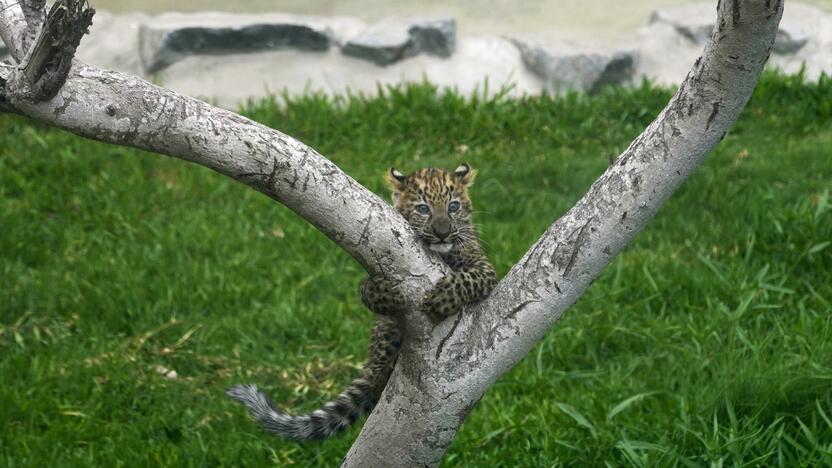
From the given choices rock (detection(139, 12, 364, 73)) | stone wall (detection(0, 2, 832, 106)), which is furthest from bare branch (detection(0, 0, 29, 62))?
rock (detection(139, 12, 364, 73))

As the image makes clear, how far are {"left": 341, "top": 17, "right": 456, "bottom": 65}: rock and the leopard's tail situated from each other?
6.29 meters

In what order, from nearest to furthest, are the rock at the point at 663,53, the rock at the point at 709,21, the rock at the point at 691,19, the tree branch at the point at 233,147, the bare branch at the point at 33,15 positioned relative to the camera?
the tree branch at the point at 233,147 → the bare branch at the point at 33,15 → the rock at the point at 663,53 → the rock at the point at 709,21 → the rock at the point at 691,19

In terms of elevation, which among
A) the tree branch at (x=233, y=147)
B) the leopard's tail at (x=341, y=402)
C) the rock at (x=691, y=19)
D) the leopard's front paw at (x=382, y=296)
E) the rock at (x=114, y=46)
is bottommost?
the leopard's tail at (x=341, y=402)

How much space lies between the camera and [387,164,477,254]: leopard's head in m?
4.51

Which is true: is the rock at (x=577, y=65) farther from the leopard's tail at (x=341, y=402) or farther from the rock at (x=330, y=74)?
the leopard's tail at (x=341, y=402)

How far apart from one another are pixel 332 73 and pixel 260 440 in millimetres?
5581

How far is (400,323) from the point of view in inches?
152

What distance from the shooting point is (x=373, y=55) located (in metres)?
10.6

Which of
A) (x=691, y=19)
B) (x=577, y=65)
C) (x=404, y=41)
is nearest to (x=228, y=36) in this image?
(x=404, y=41)

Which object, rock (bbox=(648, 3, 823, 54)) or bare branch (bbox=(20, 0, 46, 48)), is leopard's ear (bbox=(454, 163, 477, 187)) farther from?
rock (bbox=(648, 3, 823, 54))

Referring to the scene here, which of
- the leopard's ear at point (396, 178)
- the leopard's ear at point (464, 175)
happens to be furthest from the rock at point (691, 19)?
the leopard's ear at point (396, 178)

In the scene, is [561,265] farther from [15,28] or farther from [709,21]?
[709,21]

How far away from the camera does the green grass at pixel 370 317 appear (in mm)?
5129

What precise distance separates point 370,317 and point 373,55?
14.6 feet
